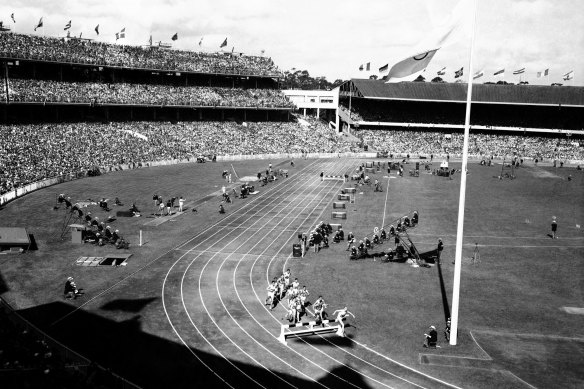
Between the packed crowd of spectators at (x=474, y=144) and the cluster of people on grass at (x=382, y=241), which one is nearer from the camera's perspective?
the cluster of people on grass at (x=382, y=241)

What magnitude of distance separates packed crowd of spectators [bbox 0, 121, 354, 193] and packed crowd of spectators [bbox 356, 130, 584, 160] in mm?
8052

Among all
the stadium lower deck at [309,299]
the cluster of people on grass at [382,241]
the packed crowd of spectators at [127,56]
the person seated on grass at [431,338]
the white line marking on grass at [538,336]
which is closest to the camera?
the stadium lower deck at [309,299]

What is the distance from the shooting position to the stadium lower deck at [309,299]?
15.6 m

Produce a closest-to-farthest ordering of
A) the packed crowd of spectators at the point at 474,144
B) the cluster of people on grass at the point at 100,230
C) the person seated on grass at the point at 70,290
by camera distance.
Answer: the person seated on grass at the point at 70,290
the cluster of people on grass at the point at 100,230
the packed crowd of spectators at the point at 474,144

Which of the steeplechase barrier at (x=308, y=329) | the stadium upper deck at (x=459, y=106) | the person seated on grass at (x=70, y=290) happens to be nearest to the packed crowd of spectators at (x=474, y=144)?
the stadium upper deck at (x=459, y=106)

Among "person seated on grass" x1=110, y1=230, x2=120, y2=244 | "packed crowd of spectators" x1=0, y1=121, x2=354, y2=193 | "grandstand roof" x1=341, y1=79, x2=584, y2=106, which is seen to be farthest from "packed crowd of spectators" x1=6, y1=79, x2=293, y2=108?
"person seated on grass" x1=110, y1=230, x2=120, y2=244

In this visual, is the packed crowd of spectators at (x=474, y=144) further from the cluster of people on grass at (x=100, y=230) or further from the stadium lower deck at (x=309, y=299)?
the cluster of people on grass at (x=100, y=230)

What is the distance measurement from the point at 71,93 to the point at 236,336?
60.7 metres

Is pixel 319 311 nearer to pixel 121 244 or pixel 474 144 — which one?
pixel 121 244

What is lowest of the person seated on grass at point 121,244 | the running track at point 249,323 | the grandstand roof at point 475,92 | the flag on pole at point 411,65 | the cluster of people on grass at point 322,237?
the running track at point 249,323

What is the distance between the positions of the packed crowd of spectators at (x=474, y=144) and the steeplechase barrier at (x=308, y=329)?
70.8 metres

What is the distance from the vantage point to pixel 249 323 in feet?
62.5

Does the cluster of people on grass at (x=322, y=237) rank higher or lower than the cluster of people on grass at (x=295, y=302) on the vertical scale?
higher

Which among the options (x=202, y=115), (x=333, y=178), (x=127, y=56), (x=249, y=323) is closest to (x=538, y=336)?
(x=249, y=323)
